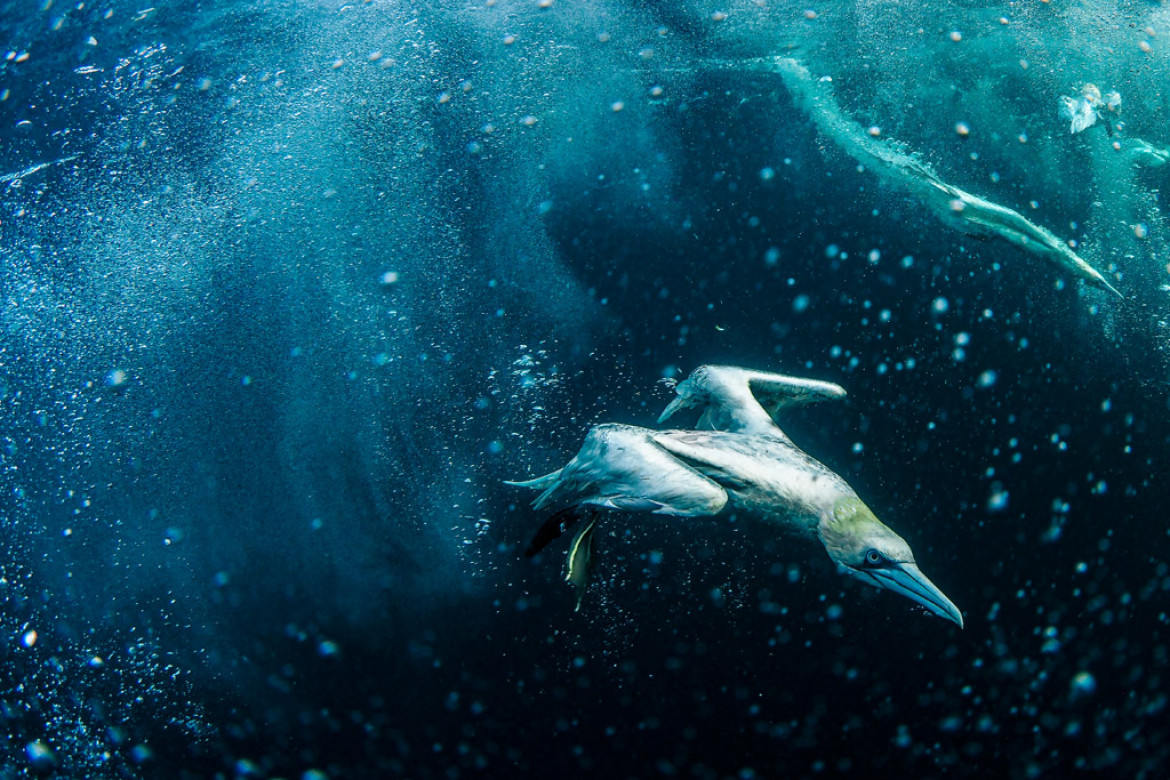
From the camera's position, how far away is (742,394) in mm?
1203

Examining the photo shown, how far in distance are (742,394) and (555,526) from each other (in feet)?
1.46

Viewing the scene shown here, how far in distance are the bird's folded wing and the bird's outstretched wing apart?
189 millimetres

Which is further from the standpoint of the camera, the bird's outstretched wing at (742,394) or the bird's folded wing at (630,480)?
the bird's outstretched wing at (742,394)

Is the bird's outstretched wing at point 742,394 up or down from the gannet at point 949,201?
down

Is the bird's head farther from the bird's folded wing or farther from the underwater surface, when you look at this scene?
the bird's folded wing

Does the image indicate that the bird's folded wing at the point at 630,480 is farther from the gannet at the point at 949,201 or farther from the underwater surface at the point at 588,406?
the gannet at the point at 949,201

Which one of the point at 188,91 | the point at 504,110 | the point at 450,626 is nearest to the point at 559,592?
the point at 450,626

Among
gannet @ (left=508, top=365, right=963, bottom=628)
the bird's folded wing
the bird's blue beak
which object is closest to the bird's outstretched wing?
gannet @ (left=508, top=365, right=963, bottom=628)

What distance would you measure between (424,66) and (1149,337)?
6.03ft

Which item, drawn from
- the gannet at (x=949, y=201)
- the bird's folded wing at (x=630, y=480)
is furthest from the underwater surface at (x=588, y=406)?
the bird's folded wing at (x=630, y=480)

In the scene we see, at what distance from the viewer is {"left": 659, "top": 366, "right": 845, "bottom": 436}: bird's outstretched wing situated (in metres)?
1.19

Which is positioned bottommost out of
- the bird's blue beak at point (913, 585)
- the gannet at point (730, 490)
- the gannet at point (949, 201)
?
the bird's blue beak at point (913, 585)

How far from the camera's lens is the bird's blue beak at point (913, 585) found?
935 millimetres

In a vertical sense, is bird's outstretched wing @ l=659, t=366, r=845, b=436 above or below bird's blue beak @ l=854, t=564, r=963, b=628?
above
